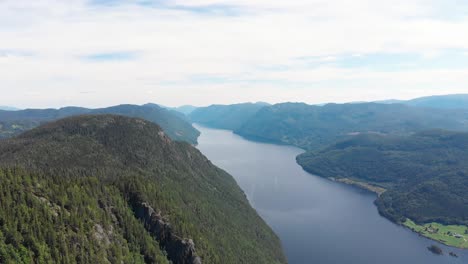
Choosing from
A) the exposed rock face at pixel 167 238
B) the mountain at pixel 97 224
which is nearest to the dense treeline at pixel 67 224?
the mountain at pixel 97 224

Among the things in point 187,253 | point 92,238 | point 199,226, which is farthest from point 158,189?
point 92,238

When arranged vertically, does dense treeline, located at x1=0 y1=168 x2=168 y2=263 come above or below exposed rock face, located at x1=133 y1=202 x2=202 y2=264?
above

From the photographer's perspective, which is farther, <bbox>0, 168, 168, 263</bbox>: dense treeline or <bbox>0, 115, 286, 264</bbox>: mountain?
<bbox>0, 115, 286, 264</bbox>: mountain

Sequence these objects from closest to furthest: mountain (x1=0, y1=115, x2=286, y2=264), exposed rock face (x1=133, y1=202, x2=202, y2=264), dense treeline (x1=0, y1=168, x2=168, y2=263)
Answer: dense treeline (x1=0, y1=168, x2=168, y2=263) → mountain (x1=0, y1=115, x2=286, y2=264) → exposed rock face (x1=133, y1=202, x2=202, y2=264)

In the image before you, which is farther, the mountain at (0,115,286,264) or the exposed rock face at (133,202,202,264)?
the exposed rock face at (133,202,202,264)

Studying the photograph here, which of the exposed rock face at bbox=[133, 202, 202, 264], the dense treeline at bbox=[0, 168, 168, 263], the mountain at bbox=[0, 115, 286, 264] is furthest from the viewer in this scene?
the exposed rock face at bbox=[133, 202, 202, 264]

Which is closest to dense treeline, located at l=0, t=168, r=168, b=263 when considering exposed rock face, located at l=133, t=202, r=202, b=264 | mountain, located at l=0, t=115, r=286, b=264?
mountain, located at l=0, t=115, r=286, b=264

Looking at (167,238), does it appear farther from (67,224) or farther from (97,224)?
(67,224)

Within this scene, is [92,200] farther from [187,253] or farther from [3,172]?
[187,253]

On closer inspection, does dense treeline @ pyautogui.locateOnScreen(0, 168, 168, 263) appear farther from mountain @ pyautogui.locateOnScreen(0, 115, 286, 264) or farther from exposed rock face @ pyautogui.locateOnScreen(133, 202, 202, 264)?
exposed rock face @ pyautogui.locateOnScreen(133, 202, 202, 264)
